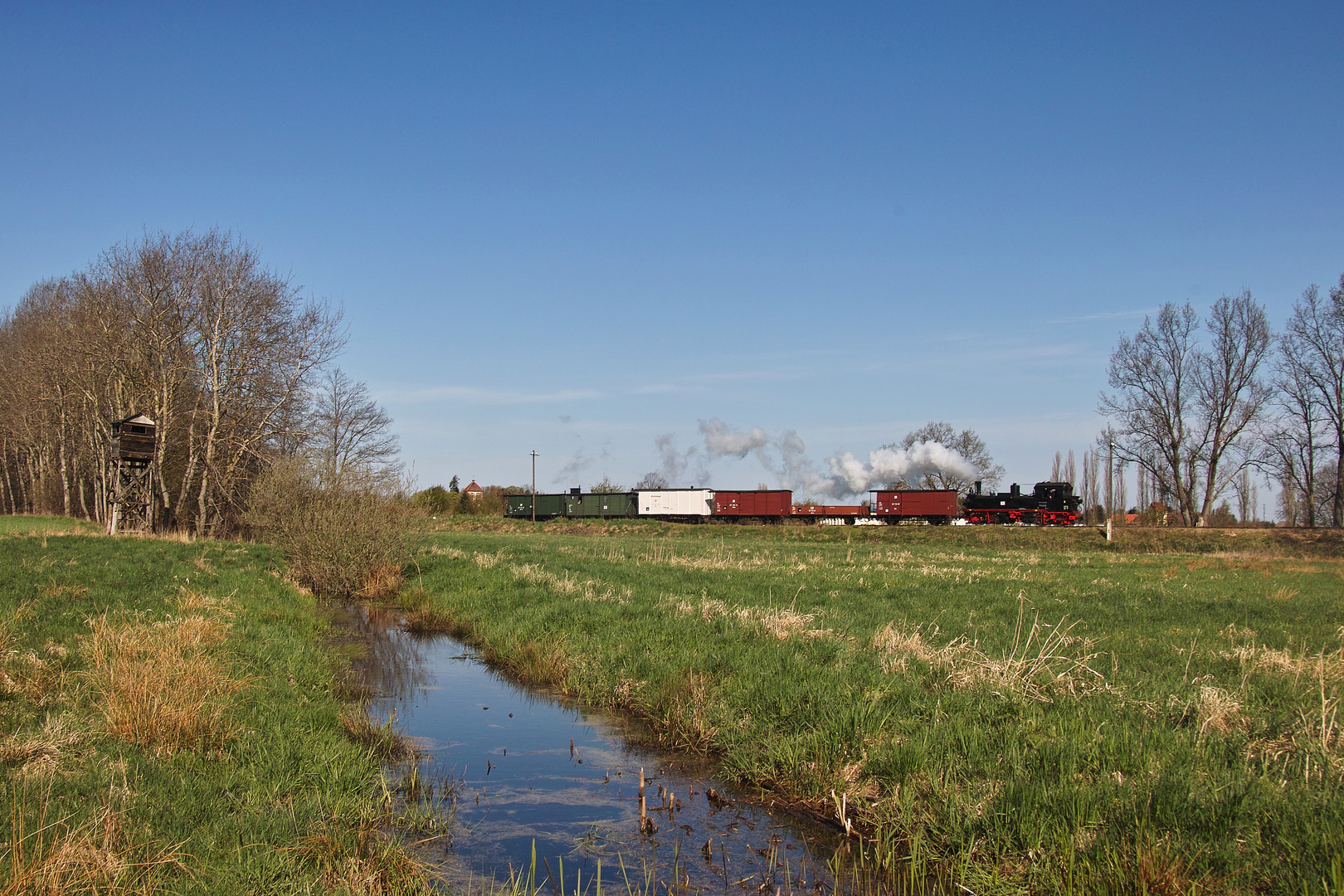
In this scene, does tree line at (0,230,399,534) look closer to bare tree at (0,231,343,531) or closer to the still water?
bare tree at (0,231,343,531)

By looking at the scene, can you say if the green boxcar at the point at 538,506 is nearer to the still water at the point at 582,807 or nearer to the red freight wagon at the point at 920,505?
the red freight wagon at the point at 920,505

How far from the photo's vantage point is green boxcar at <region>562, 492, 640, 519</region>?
6619 cm

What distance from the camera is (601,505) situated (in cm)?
6762

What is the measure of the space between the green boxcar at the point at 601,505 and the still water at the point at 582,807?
177 ft

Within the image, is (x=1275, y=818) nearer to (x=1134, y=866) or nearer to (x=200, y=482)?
(x=1134, y=866)

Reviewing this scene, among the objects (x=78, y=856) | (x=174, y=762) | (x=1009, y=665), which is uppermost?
(x=1009, y=665)

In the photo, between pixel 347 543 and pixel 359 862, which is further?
pixel 347 543

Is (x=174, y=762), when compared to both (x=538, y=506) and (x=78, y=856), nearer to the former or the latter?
(x=78, y=856)

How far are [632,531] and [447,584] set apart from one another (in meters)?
35.1

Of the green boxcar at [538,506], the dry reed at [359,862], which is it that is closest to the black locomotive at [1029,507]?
the green boxcar at [538,506]

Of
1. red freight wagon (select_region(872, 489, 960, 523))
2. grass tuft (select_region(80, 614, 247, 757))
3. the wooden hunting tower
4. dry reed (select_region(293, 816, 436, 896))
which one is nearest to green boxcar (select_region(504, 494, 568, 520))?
red freight wagon (select_region(872, 489, 960, 523))

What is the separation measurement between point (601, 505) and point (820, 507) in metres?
18.8

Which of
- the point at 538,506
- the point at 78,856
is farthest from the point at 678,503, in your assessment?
the point at 78,856

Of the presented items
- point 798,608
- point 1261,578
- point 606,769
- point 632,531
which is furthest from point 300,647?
point 632,531
